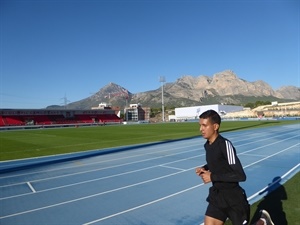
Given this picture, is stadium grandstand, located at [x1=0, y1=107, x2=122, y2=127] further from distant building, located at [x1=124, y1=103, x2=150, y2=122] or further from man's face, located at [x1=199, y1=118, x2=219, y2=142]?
man's face, located at [x1=199, y1=118, x2=219, y2=142]

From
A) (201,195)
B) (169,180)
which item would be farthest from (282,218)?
(169,180)

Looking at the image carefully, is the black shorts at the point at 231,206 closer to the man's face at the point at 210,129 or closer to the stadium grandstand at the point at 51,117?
the man's face at the point at 210,129

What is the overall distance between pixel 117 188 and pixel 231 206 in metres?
5.00

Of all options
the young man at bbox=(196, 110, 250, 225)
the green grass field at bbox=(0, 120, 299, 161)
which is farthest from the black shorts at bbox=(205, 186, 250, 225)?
the green grass field at bbox=(0, 120, 299, 161)

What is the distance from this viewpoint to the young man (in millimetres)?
2912

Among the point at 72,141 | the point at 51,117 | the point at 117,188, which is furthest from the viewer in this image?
the point at 51,117

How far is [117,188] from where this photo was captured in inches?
295

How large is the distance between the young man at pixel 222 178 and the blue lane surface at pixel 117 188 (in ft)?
7.07

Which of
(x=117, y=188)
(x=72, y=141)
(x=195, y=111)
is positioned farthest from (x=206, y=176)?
(x=195, y=111)

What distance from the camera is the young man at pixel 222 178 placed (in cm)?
291

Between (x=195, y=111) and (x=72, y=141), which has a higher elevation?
(x=195, y=111)

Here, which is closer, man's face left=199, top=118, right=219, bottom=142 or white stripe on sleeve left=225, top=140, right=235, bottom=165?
white stripe on sleeve left=225, top=140, right=235, bottom=165

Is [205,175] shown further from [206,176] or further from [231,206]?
[231,206]

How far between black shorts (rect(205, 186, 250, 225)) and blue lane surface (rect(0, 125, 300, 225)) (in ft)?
6.98
